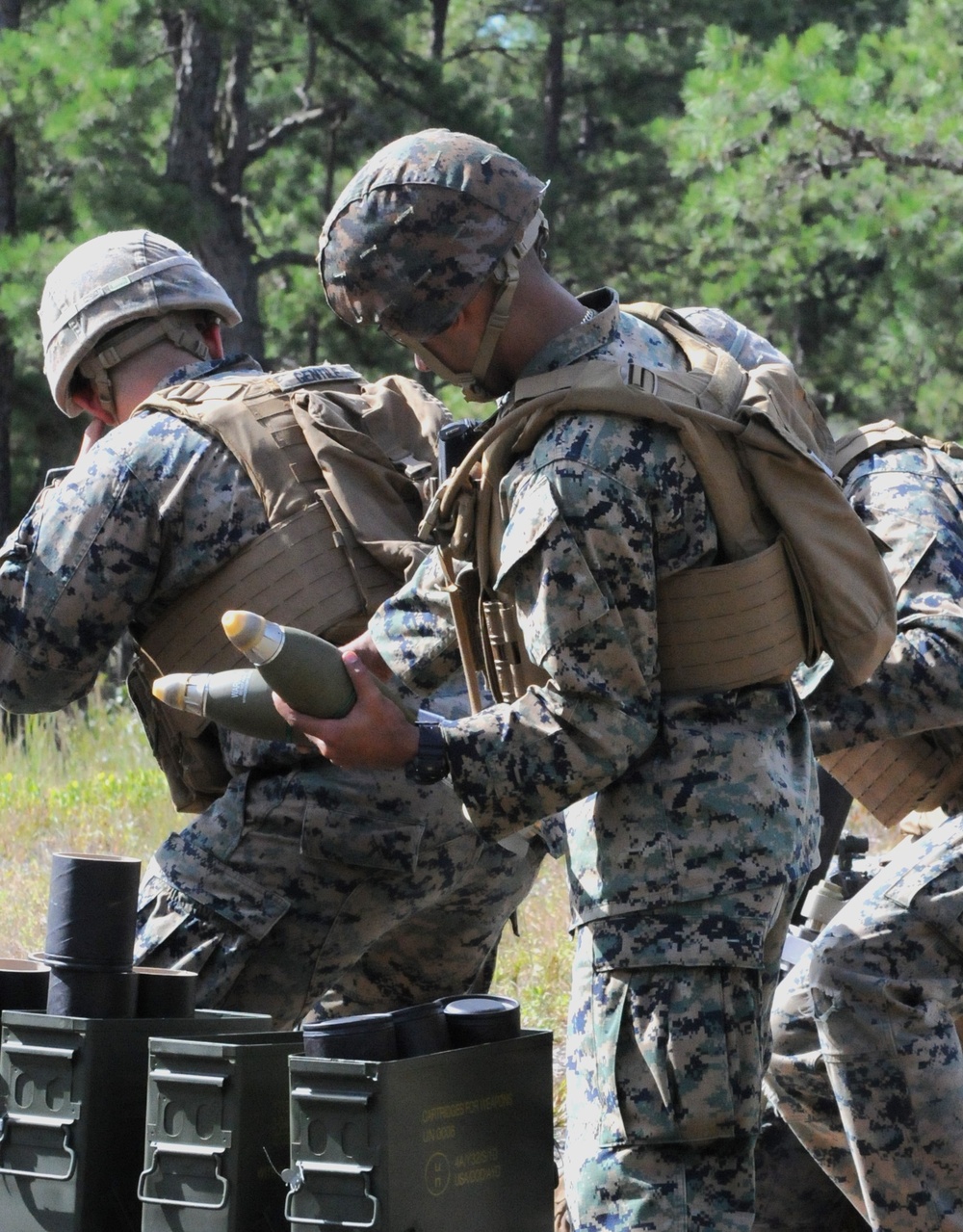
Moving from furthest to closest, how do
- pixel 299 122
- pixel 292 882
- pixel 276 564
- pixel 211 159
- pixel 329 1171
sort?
A: pixel 299 122, pixel 211 159, pixel 276 564, pixel 292 882, pixel 329 1171

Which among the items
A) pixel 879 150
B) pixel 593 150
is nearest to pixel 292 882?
pixel 879 150

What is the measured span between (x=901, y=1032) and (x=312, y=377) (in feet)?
6.77

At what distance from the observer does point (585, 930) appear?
326cm

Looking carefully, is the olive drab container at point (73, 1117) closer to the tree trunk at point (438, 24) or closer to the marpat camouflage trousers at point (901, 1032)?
the marpat camouflage trousers at point (901, 1032)

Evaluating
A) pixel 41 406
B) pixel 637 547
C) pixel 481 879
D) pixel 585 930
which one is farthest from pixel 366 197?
pixel 41 406

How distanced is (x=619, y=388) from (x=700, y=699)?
1.87 feet

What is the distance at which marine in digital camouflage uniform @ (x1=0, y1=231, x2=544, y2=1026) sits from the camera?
154 inches

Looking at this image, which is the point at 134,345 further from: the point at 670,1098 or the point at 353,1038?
the point at 670,1098

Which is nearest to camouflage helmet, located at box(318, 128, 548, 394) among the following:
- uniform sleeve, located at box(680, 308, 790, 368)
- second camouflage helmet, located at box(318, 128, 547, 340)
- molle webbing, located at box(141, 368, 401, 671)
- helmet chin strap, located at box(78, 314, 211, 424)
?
second camouflage helmet, located at box(318, 128, 547, 340)

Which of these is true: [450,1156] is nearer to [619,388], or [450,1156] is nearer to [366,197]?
[619,388]

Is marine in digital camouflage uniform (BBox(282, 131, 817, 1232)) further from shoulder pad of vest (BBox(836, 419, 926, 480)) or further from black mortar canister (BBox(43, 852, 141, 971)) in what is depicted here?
shoulder pad of vest (BBox(836, 419, 926, 480))

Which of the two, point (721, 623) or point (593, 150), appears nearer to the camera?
point (721, 623)

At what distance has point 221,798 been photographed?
13.2ft

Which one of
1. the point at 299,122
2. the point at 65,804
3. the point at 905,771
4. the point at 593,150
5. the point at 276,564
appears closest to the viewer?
the point at 276,564
